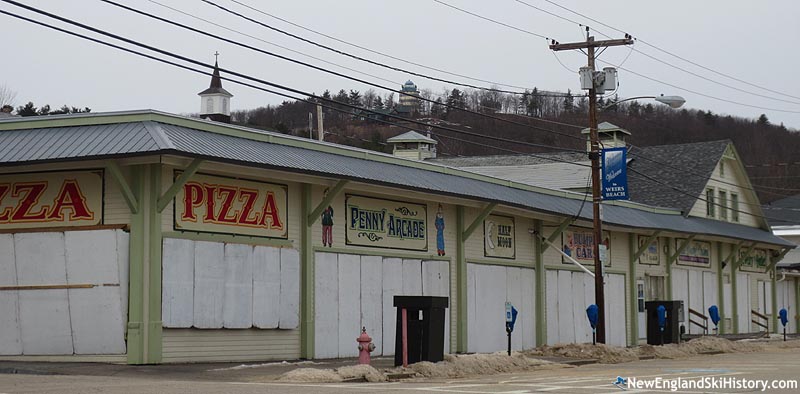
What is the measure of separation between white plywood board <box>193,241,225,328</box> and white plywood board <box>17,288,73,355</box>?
243 centimetres

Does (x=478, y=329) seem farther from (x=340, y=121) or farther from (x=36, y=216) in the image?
(x=340, y=121)

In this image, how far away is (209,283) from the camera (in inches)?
878

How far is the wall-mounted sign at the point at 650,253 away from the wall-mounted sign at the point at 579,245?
2.78 meters

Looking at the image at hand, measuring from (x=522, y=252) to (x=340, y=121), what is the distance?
4355 cm

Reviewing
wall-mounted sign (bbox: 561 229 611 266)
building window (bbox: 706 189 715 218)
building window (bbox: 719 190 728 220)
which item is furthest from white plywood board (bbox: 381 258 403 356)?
building window (bbox: 719 190 728 220)

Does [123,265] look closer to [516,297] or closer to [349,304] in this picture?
[349,304]

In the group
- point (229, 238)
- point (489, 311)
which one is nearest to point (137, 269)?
point (229, 238)

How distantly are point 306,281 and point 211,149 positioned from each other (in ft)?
14.8

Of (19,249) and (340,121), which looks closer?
(19,249)

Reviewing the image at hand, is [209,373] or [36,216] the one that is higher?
[36,216]

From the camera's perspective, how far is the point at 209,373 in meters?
19.4

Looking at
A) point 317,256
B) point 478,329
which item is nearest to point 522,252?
point 478,329

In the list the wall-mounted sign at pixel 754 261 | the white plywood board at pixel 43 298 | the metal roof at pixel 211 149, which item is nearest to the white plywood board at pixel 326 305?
the metal roof at pixel 211 149

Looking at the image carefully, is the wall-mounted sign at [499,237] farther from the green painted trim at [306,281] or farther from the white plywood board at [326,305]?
the green painted trim at [306,281]
